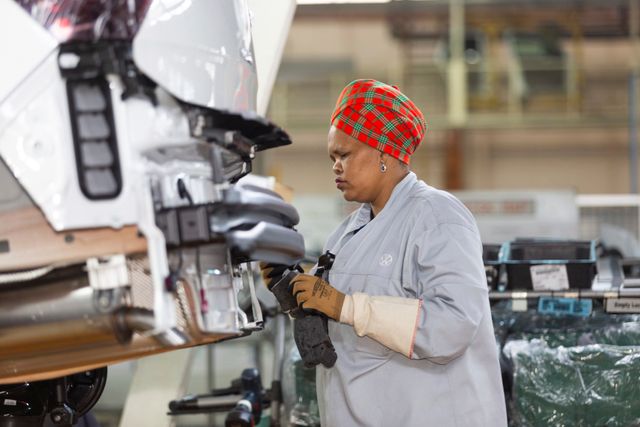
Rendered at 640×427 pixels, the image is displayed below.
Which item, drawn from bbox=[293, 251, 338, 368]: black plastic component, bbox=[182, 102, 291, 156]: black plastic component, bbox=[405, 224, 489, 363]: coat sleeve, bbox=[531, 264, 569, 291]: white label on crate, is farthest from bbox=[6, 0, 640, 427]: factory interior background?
bbox=[182, 102, 291, 156]: black plastic component

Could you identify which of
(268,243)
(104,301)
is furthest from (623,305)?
(104,301)

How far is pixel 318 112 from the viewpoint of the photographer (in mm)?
17094

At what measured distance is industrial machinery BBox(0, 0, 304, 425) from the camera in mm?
2496

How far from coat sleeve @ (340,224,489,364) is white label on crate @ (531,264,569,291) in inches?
50.4

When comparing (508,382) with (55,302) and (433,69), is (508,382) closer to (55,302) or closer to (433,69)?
(55,302)

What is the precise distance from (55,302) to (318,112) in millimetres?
14611

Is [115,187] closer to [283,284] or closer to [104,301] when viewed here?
[104,301]

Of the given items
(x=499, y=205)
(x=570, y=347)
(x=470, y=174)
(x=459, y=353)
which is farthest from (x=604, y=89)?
(x=459, y=353)

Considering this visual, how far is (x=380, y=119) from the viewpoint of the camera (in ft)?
10.5

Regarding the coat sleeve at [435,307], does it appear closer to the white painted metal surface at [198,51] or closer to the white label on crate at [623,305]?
the white painted metal surface at [198,51]

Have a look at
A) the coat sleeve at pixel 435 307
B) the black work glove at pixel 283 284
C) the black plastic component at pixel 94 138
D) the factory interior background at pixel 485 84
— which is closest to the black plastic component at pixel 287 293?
the black work glove at pixel 283 284

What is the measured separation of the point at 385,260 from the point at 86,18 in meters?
1.17

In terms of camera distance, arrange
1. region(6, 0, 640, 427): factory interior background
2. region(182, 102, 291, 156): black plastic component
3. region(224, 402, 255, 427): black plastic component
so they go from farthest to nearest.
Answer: region(6, 0, 640, 427): factory interior background < region(224, 402, 255, 427): black plastic component < region(182, 102, 291, 156): black plastic component

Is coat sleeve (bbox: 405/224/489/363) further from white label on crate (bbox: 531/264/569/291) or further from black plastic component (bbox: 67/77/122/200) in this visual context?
white label on crate (bbox: 531/264/569/291)
